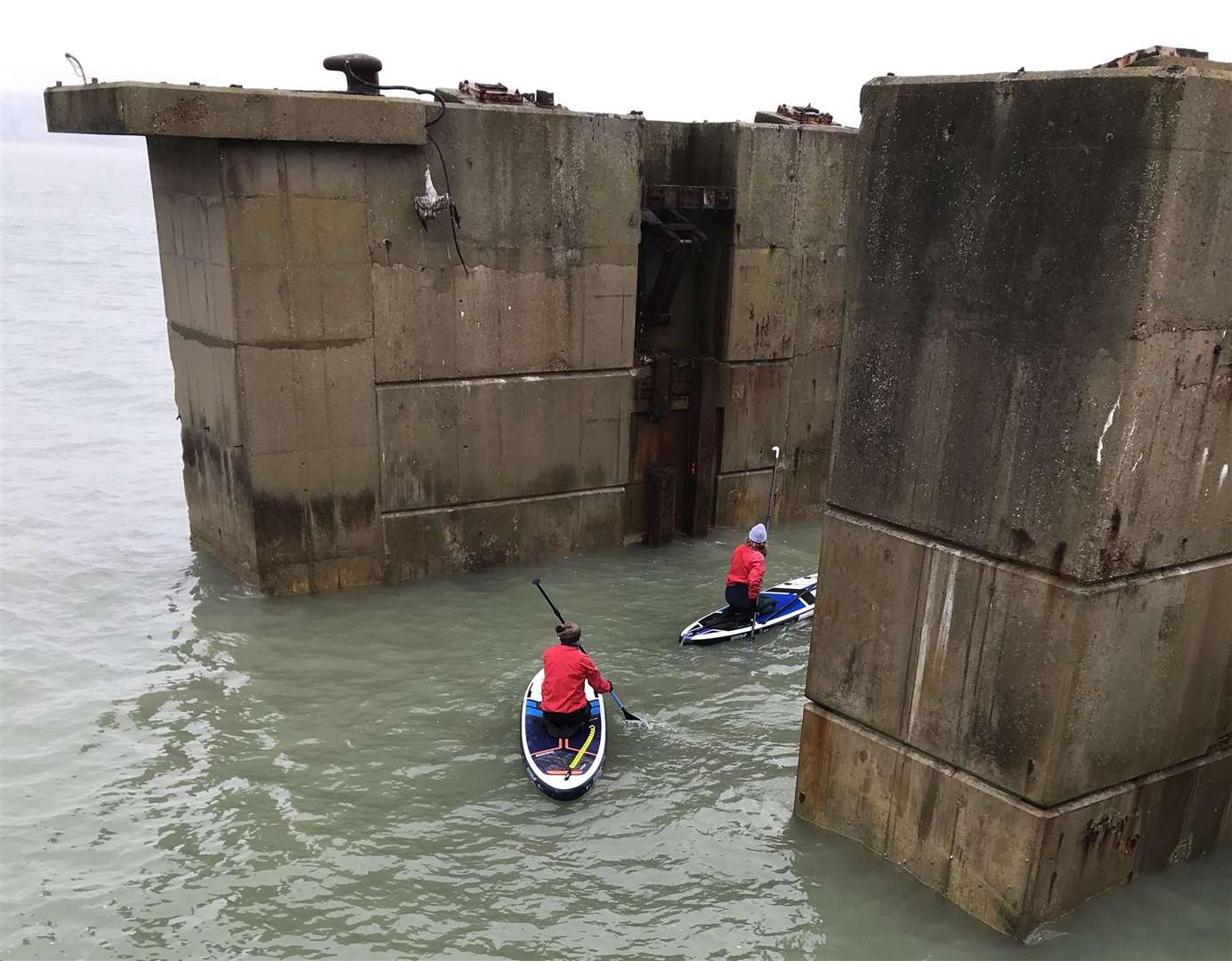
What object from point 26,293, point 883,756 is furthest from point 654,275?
point 26,293

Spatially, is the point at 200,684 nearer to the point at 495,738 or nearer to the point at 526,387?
the point at 495,738

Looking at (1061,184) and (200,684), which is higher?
→ (1061,184)

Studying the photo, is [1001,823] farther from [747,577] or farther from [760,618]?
[760,618]

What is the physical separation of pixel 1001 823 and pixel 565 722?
13.5ft

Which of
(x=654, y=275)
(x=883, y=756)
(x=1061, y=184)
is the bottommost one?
(x=883, y=756)

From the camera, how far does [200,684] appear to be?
11117mm

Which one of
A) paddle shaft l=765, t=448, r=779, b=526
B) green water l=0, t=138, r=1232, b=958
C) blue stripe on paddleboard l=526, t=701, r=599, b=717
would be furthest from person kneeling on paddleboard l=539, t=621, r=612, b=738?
paddle shaft l=765, t=448, r=779, b=526

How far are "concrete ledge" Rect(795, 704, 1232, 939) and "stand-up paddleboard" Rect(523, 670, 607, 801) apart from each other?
210cm

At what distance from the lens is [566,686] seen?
9.64 metres

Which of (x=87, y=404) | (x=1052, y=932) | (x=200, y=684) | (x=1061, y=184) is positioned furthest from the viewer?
(x=87, y=404)

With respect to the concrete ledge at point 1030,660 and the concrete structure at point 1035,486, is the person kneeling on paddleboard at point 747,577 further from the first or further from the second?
the concrete ledge at point 1030,660

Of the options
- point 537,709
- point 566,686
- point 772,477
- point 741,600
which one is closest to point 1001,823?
point 566,686

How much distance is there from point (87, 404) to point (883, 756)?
23.5 metres

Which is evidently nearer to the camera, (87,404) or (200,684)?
(200,684)
